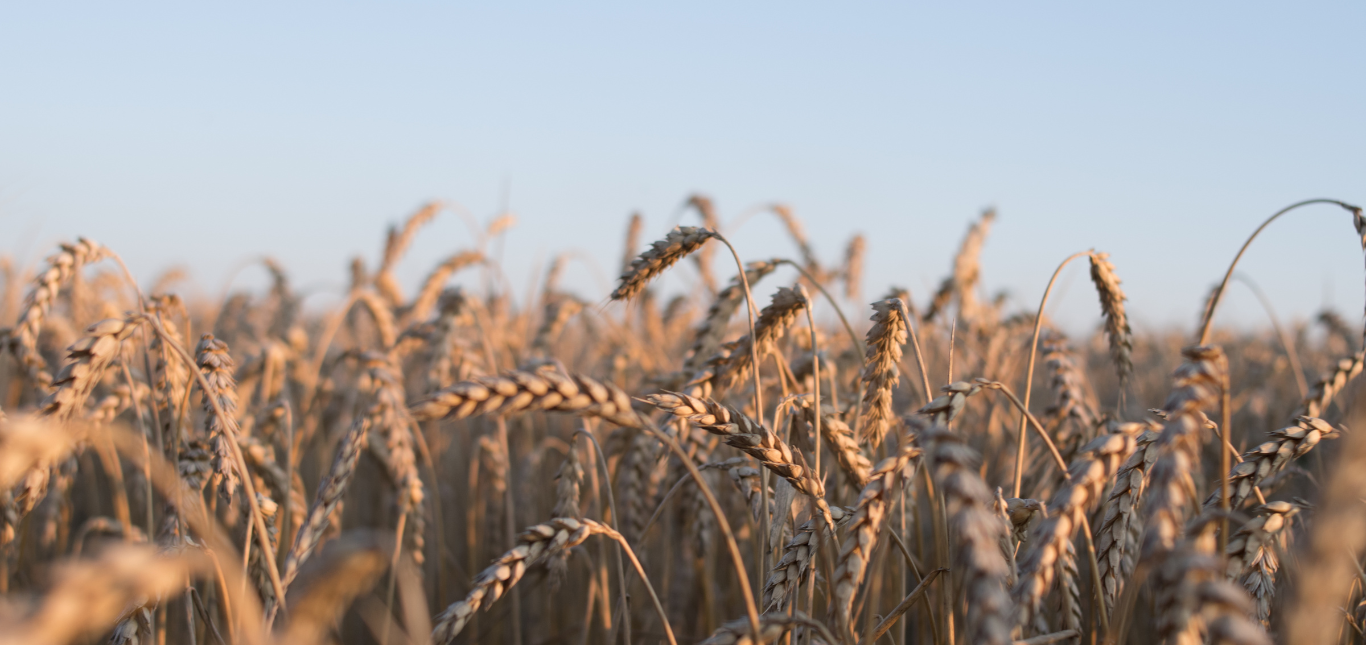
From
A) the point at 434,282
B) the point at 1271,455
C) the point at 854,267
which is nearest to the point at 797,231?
the point at 854,267

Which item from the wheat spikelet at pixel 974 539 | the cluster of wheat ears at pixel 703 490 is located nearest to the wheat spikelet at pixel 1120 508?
the cluster of wheat ears at pixel 703 490

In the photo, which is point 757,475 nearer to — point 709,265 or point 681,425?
point 681,425

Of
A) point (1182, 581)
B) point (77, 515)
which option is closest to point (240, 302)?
point (77, 515)

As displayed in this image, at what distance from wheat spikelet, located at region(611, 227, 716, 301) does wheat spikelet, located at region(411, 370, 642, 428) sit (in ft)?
2.00

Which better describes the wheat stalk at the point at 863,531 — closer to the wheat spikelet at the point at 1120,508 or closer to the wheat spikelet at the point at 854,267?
the wheat spikelet at the point at 1120,508

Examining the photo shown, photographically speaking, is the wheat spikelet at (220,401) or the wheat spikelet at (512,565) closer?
the wheat spikelet at (512,565)

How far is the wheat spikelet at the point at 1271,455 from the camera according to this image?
131cm

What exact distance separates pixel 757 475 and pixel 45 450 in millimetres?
1227

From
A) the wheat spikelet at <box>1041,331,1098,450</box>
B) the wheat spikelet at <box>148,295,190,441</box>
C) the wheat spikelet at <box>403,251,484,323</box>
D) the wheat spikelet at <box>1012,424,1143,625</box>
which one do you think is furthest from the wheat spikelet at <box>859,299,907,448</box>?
the wheat spikelet at <box>403,251,484,323</box>

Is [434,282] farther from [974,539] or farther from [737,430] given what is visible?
[974,539]

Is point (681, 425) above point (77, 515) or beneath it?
above

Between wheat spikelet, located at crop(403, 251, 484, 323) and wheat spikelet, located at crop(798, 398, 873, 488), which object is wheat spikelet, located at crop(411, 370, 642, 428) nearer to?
wheat spikelet, located at crop(798, 398, 873, 488)

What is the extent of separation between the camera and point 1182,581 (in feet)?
2.46

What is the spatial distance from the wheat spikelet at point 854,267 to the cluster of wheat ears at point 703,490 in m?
1.12
